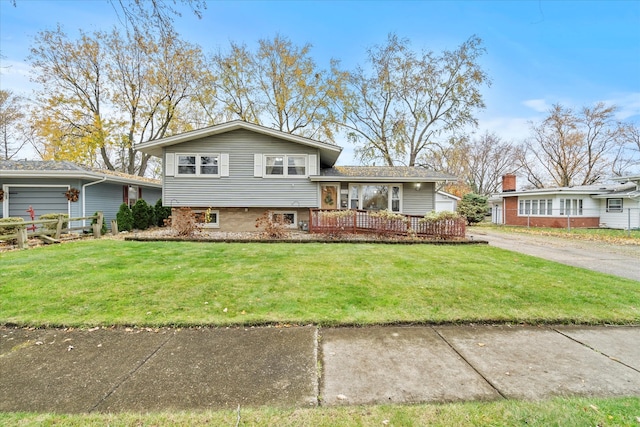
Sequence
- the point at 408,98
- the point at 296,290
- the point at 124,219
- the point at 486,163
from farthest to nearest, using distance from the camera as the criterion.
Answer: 1. the point at 486,163
2. the point at 408,98
3. the point at 124,219
4. the point at 296,290

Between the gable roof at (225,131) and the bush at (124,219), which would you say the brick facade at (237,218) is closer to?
the bush at (124,219)

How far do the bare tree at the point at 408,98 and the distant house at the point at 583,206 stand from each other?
8.42 meters

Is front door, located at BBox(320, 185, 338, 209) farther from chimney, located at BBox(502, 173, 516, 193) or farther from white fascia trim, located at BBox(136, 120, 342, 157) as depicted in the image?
chimney, located at BBox(502, 173, 516, 193)

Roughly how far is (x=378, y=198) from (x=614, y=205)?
19.5m

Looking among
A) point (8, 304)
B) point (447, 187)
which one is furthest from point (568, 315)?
point (447, 187)

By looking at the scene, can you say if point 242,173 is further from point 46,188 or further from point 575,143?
point 575,143

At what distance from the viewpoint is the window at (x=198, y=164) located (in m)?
13.4

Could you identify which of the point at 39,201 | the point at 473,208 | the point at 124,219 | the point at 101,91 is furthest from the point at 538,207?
the point at 101,91

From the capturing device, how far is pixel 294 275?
591 cm

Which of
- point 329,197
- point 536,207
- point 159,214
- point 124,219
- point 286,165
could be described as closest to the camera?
point 124,219

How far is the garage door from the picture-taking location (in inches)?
504

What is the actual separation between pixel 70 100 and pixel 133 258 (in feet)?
Answer: 68.9

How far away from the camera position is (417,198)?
15.6m

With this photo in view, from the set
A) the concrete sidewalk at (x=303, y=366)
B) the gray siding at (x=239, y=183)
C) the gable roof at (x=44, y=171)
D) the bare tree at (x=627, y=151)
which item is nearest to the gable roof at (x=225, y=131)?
the gray siding at (x=239, y=183)
